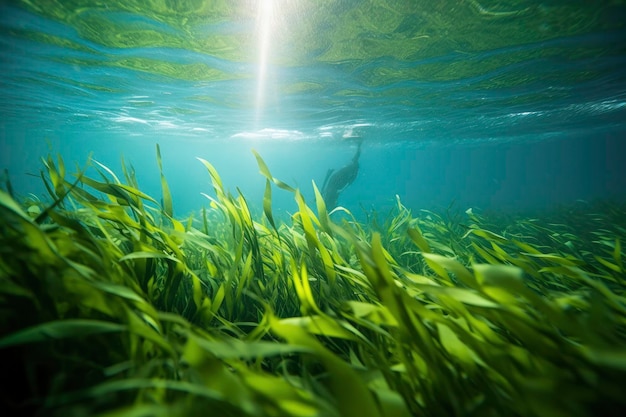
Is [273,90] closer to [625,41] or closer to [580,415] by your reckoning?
[625,41]

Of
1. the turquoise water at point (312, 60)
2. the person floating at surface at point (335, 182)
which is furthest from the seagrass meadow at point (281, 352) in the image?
the person floating at surface at point (335, 182)

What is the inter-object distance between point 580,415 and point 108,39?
11.0m

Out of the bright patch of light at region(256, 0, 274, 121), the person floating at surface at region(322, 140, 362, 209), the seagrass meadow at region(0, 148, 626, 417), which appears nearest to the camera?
the seagrass meadow at region(0, 148, 626, 417)

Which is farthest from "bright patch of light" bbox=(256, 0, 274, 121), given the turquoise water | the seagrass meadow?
the seagrass meadow

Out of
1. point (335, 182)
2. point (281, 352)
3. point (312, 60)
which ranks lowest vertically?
point (335, 182)

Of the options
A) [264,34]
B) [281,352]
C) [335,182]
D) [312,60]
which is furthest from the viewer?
[335,182]

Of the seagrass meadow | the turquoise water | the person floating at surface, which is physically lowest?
the person floating at surface

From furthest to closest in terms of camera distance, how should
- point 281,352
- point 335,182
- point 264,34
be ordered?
point 335,182 < point 264,34 < point 281,352

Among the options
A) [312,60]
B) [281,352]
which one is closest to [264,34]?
[312,60]

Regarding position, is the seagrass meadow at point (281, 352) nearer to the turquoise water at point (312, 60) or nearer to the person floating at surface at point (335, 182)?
the turquoise water at point (312, 60)

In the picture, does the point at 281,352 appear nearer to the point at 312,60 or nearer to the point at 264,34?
the point at 264,34

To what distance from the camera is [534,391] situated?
748 mm

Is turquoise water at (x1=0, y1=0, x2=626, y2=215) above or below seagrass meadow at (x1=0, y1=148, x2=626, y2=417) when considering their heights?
above

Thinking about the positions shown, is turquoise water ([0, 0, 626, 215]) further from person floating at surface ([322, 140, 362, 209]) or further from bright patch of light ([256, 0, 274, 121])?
person floating at surface ([322, 140, 362, 209])
